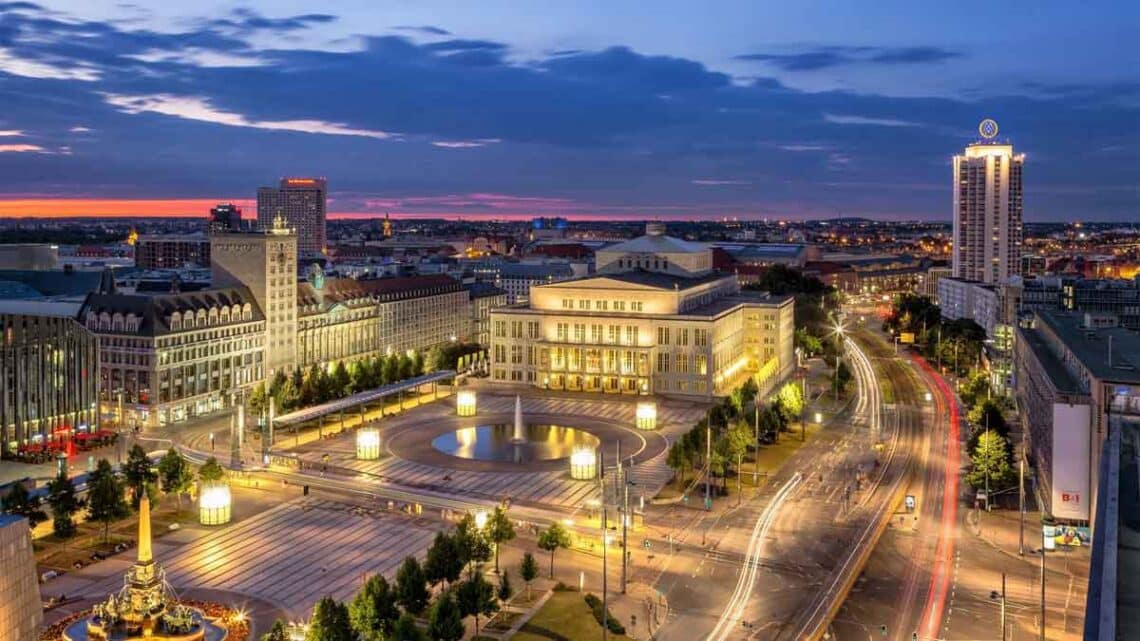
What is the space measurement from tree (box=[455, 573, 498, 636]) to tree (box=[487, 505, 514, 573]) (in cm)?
844

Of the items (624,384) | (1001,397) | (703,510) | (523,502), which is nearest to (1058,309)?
(1001,397)

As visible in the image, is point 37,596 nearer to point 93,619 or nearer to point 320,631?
point 93,619

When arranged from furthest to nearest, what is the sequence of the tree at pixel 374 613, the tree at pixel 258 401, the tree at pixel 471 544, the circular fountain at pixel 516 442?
the tree at pixel 258 401
the circular fountain at pixel 516 442
the tree at pixel 471 544
the tree at pixel 374 613

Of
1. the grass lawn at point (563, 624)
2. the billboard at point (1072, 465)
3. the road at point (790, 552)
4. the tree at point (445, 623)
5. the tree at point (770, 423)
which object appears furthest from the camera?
the tree at point (770, 423)

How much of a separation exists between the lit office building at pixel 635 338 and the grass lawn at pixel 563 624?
260 feet

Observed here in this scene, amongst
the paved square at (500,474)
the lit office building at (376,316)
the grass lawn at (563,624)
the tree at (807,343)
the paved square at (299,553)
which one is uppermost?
the lit office building at (376,316)

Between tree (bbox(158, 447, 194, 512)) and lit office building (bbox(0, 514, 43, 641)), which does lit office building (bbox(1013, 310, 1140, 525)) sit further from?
tree (bbox(158, 447, 194, 512))

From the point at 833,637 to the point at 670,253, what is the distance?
11986cm

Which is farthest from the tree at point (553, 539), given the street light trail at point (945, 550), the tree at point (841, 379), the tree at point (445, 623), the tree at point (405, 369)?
the tree at point (841, 379)

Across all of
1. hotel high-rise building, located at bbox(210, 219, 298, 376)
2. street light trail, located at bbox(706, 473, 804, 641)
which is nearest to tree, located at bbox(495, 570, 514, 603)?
street light trail, located at bbox(706, 473, 804, 641)

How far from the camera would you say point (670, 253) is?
570ft

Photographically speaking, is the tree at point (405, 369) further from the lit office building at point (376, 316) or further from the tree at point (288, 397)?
the tree at point (288, 397)

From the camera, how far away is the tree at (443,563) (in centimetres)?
6116

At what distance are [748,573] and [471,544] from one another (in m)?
18.9
